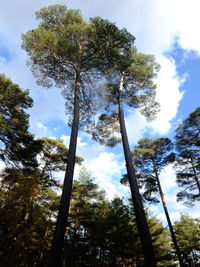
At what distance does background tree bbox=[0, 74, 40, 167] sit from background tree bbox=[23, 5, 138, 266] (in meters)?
1.80

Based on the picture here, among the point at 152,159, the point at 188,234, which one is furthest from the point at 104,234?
the point at 188,234

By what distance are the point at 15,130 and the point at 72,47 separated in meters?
5.69

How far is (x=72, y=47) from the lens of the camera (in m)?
8.23

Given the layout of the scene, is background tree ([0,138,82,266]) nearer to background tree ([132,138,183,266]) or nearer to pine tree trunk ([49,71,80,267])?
pine tree trunk ([49,71,80,267])

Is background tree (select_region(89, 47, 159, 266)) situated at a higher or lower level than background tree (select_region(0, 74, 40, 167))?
higher

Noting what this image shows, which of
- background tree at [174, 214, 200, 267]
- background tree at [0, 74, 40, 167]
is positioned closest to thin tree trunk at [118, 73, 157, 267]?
background tree at [0, 74, 40, 167]

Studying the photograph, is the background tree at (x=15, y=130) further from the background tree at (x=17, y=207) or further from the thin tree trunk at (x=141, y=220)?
the thin tree trunk at (x=141, y=220)

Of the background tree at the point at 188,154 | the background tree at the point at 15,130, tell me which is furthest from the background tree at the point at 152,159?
the background tree at the point at 15,130

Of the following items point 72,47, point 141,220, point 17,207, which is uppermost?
point 72,47

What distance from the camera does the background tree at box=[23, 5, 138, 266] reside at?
8.12 metres

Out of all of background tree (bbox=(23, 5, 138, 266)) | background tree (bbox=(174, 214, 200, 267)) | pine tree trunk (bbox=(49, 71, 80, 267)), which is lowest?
pine tree trunk (bbox=(49, 71, 80, 267))

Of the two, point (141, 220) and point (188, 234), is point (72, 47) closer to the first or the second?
point (141, 220)

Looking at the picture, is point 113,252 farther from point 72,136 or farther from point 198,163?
point 72,136

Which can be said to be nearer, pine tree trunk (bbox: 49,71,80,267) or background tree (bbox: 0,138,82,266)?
pine tree trunk (bbox: 49,71,80,267)
